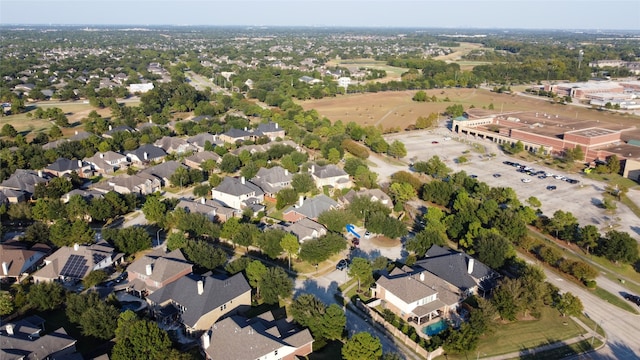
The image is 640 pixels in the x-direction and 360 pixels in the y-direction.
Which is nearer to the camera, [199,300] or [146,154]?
[199,300]

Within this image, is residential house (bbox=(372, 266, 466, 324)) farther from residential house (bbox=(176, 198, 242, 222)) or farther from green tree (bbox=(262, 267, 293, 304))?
residential house (bbox=(176, 198, 242, 222))

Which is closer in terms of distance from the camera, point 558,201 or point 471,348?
point 471,348

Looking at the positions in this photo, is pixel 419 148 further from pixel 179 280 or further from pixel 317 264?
pixel 179 280

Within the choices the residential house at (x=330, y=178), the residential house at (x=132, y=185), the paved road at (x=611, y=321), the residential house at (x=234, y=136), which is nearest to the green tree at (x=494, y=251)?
the paved road at (x=611, y=321)

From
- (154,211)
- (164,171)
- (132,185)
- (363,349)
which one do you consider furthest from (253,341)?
(164,171)

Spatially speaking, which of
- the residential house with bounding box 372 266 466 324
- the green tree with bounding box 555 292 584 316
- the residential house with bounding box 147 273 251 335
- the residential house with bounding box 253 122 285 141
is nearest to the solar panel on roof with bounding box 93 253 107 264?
the residential house with bounding box 147 273 251 335

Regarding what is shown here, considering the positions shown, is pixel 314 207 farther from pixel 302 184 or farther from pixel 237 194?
pixel 237 194

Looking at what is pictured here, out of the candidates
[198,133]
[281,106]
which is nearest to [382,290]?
[198,133]
